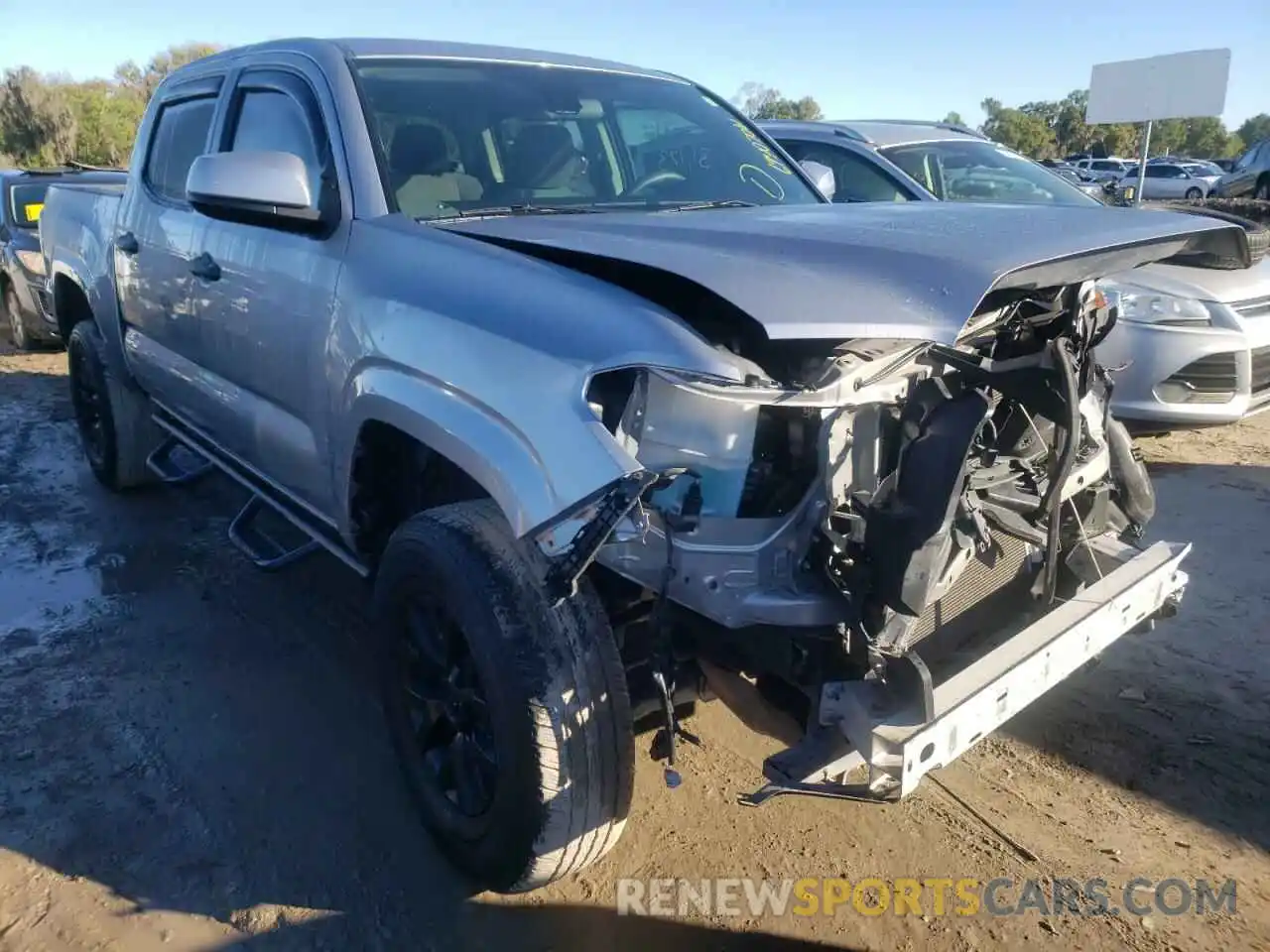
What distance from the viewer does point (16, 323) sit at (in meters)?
9.52

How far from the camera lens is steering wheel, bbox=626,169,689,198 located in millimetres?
3312

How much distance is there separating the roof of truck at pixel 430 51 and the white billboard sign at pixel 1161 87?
10.6m

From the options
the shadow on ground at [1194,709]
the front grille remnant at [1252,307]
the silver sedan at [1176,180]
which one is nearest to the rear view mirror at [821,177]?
the shadow on ground at [1194,709]

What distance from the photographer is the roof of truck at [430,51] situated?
3172 millimetres

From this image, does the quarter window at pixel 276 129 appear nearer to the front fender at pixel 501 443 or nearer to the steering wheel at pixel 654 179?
the front fender at pixel 501 443

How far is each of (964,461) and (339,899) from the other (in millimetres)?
1814

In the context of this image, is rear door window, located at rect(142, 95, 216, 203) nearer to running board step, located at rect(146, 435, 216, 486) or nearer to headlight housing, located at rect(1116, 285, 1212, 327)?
running board step, located at rect(146, 435, 216, 486)

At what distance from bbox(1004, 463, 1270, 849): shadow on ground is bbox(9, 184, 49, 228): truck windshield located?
9.33 meters

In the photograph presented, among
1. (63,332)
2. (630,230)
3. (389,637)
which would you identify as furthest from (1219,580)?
(63,332)

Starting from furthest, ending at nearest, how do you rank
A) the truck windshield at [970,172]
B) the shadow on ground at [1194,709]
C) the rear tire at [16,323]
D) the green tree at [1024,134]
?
the green tree at [1024,134] → the rear tire at [16,323] → the truck windshield at [970,172] → the shadow on ground at [1194,709]

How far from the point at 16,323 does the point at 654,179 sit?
8.47 metres

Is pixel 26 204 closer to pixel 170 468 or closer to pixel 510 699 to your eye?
pixel 170 468

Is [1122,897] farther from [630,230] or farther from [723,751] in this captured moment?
[630,230]

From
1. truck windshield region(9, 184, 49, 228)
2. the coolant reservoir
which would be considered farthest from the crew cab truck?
truck windshield region(9, 184, 49, 228)
